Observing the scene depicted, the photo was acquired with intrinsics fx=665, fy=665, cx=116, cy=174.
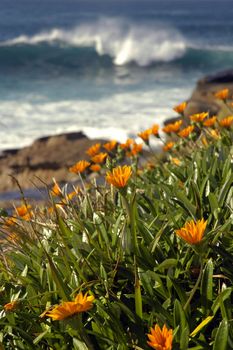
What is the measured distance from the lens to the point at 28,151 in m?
10.6

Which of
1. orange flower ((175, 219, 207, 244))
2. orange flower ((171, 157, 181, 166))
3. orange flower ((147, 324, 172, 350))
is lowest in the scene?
orange flower ((171, 157, 181, 166))

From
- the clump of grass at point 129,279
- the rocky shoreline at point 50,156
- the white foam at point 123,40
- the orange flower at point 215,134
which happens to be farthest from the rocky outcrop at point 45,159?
the white foam at point 123,40

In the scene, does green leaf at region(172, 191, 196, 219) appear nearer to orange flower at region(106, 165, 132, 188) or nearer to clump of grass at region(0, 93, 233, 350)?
clump of grass at region(0, 93, 233, 350)

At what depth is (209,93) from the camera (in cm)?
1181

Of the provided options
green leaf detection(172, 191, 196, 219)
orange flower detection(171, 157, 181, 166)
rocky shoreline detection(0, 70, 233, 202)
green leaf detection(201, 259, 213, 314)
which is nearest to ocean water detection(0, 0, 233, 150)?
rocky shoreline detection(0, 70, 233, 202)

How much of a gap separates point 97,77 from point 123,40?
882 centimetres

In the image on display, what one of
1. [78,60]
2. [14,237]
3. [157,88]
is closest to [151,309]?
[14,237]

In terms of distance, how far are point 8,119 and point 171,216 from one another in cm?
1394

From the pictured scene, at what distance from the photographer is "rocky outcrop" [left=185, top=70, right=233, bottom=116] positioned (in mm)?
9984

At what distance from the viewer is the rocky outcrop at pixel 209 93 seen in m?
9.98

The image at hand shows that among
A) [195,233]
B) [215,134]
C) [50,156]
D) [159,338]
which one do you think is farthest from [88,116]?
[159,338]

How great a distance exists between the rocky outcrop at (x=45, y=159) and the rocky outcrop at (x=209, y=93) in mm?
1774

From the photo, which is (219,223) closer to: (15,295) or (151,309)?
(151,309)

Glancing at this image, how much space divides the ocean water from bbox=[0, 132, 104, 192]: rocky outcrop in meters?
2.12
